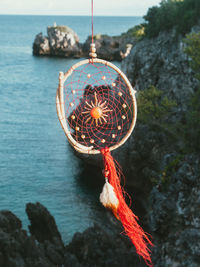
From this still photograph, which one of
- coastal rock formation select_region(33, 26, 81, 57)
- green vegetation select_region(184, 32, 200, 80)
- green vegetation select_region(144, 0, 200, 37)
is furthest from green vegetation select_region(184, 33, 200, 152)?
coastal rock formation select_region(33, 26, 81, 57)

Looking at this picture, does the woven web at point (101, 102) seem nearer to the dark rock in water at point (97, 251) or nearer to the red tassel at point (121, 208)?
the red tassel at point (121, 208)

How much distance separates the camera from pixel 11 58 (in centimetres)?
7181

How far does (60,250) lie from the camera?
1703 cm

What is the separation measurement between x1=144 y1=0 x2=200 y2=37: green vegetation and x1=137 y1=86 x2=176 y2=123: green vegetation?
7.15 meters

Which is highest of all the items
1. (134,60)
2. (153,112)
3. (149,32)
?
(149,32)

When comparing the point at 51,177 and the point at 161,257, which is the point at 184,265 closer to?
the point at 161,257

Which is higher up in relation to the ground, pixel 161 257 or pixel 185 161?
pixel 185 161

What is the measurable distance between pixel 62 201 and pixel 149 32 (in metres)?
16.7

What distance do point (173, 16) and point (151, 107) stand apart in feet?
34.5

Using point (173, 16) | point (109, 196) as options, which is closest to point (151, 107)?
point (173, 16)

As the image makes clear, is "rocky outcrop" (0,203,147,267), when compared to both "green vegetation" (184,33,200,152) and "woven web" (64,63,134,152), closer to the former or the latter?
"woven web" (64,63,134,152)

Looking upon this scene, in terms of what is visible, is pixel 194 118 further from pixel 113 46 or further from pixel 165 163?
pixel 113 46

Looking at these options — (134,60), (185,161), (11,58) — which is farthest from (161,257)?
(11,58)

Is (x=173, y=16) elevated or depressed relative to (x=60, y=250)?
elevated
